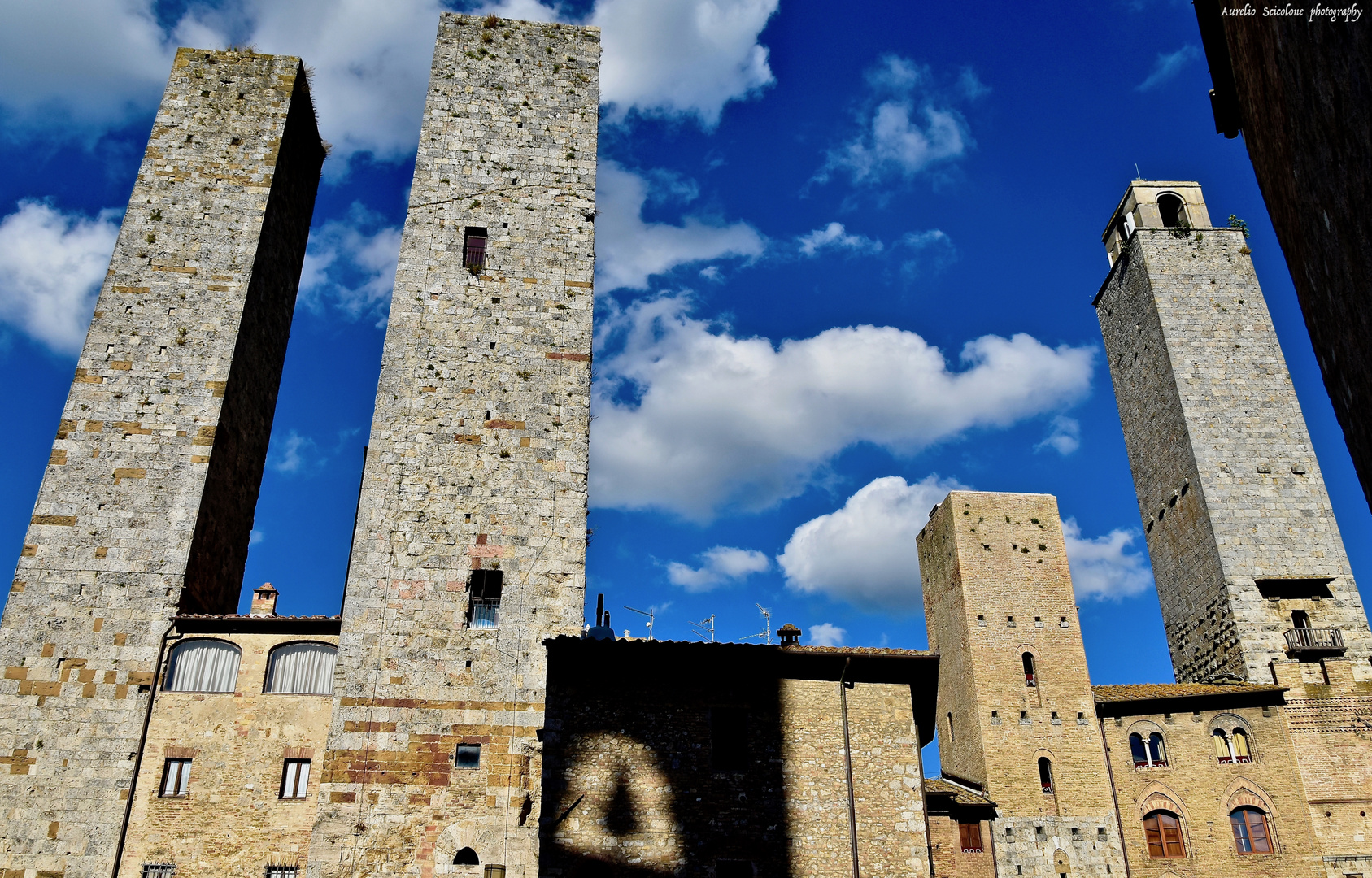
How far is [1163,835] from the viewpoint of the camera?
25.4 metres

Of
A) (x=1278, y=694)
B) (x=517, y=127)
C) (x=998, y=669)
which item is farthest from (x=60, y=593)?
(x=1278, y=694)

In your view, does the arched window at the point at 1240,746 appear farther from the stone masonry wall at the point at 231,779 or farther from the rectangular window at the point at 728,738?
the stone masonry wall at the point at 231,779

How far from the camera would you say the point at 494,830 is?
1497cm

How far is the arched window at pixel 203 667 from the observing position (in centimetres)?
1764

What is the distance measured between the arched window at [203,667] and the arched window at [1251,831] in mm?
26013

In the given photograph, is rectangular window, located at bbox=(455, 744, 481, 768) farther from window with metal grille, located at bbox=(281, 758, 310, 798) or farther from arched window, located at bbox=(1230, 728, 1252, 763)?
arched window, located at bbox=(1230, 728, 1252, 763)

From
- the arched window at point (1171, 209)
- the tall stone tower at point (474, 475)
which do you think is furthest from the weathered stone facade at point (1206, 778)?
the arched window at point (1171, 209)

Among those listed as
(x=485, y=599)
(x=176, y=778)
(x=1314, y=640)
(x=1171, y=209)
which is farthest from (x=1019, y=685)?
(x=176, y=778)

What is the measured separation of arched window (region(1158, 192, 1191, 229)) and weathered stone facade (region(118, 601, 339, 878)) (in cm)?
3469

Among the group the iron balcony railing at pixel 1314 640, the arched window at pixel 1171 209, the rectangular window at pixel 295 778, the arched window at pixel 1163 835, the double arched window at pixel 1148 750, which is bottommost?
the arched window at pixel 1163 835

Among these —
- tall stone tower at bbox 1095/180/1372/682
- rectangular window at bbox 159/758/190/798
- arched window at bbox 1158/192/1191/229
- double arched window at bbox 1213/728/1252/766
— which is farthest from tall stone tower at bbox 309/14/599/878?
arched window at bbox 1158/192/1191/229

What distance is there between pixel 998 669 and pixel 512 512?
58.8 feet

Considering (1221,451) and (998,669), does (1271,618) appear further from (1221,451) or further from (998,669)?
(998,669)

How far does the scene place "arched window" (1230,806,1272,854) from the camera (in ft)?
81.5
